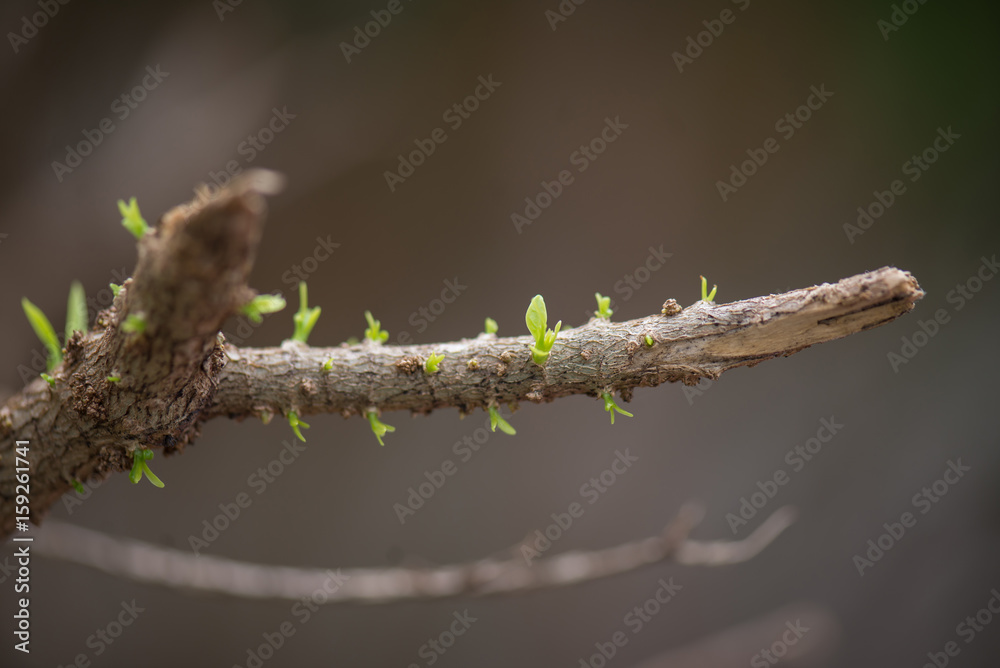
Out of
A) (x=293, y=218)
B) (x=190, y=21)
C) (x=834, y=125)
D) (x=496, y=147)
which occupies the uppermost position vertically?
(x=834, y=125)

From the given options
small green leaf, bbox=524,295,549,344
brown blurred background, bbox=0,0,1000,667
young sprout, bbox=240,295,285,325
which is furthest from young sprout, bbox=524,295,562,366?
brown blurred background, bbox=0,0,1000,667

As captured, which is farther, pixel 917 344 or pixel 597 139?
pixel 917 344

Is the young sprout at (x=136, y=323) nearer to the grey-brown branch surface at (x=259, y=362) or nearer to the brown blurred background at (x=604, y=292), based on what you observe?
the grey-brown branch surface at (x=259, y=362)

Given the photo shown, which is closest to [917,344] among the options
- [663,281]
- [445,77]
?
[663,281]

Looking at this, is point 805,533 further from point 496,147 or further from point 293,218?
point 293,218

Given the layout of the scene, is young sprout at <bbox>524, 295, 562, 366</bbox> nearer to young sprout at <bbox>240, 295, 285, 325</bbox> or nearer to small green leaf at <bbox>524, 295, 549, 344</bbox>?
small green leaf at <bbox>524, 295, 549, 344</bbox>

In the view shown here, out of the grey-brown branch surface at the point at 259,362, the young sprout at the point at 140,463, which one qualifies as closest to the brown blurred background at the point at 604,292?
the grey-brown branch surface at the point at 259,362
